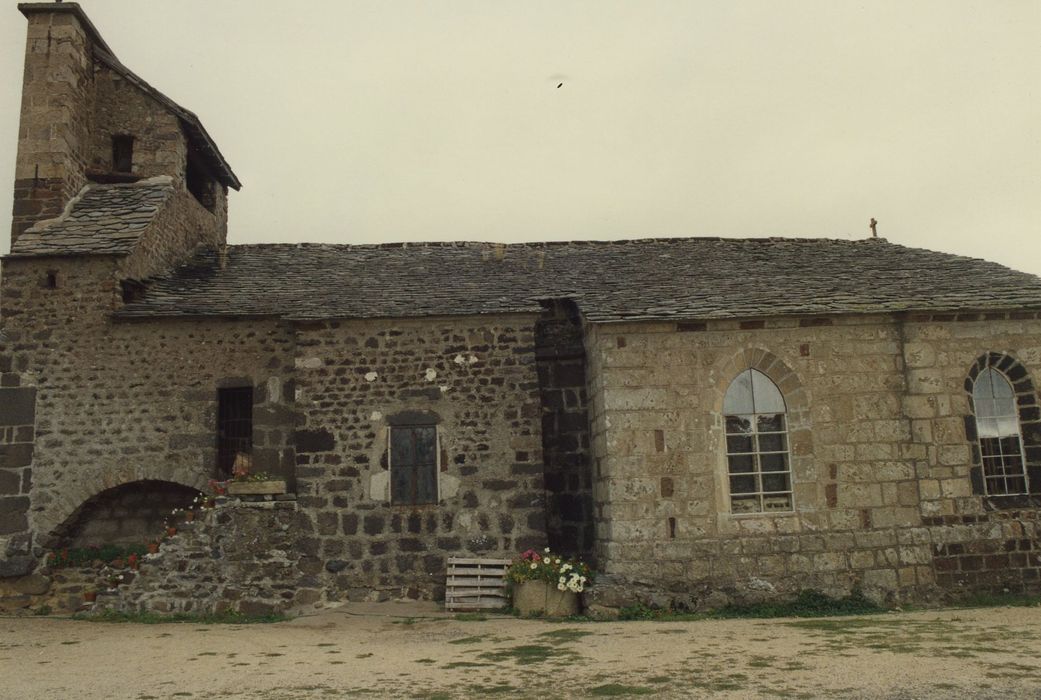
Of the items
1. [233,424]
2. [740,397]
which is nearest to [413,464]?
[233,424]

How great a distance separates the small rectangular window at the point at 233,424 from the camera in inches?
530

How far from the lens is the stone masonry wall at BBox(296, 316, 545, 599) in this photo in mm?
12156

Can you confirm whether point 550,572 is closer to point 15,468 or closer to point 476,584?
point 476,584

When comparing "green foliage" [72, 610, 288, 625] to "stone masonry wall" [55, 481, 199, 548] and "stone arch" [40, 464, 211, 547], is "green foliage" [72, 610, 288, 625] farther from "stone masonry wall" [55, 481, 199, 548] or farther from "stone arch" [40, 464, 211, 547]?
"stone masonry wall" [55, 481, 199, 548]

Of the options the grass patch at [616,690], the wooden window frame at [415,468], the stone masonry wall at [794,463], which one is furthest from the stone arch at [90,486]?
the grass patch at [616,690]

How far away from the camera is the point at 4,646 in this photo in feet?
32.2

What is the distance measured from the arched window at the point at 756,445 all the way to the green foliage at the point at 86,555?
9191mm

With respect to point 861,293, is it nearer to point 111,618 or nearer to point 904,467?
point 904,467

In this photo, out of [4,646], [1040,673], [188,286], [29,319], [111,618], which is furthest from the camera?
[188,286]

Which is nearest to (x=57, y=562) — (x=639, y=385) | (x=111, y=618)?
(x=111, y=618)

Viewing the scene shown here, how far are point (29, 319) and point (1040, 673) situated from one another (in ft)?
46.1

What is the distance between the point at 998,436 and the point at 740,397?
3938 millimetres

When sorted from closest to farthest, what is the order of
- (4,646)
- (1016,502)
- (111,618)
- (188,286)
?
(4,646) < (111,618) < (1016,502) < (188,286)

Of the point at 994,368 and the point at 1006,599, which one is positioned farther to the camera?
the point at 994,368
